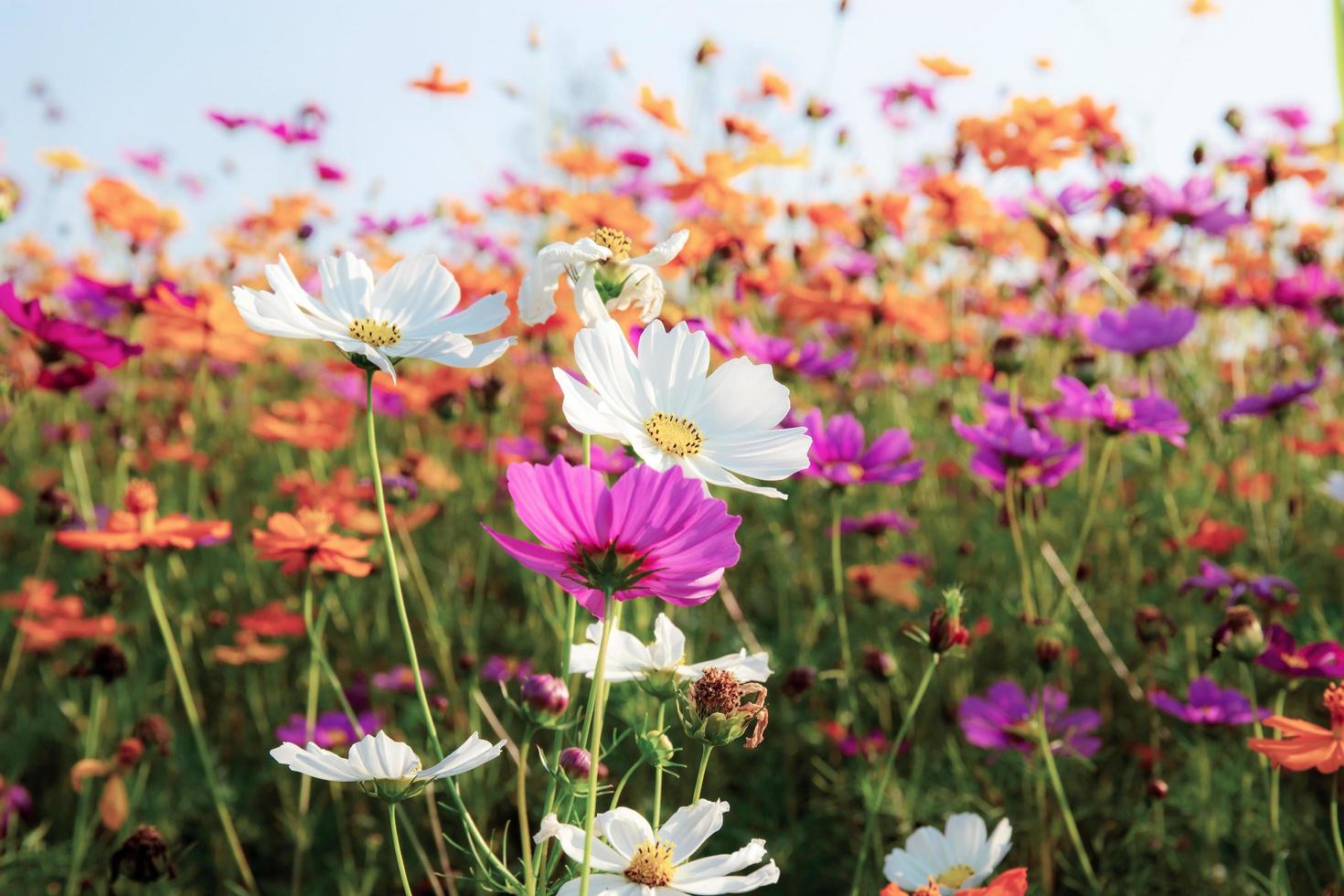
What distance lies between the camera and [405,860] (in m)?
1.36

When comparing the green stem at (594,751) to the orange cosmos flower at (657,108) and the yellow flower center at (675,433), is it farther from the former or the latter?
the orange cosmos flower at (657,108)

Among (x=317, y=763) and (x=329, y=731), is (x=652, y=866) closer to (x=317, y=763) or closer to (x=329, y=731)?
(x=317, y=763)

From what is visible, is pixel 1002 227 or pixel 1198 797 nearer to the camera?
pixel 1198 797

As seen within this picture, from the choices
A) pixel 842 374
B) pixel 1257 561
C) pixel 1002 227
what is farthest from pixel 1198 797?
pixel 1002 227

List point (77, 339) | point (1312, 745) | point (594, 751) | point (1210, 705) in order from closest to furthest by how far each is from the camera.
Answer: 1. point (594, 751)
2. point (1312, 745)
3. point (77, 339)
4. point (1210, 705)

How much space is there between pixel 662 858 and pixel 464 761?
100mm

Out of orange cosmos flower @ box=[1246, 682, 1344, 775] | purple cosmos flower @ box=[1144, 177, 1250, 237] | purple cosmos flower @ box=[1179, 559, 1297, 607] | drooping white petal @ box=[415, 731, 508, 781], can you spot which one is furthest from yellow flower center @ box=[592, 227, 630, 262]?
purple cosmos flower @ box=[1144, 177, 1250, 237]

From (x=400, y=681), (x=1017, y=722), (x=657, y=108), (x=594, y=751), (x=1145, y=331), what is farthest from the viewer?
A: (x=657, y=108)

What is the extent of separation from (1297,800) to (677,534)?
115 centimetres

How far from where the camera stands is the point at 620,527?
45 cm

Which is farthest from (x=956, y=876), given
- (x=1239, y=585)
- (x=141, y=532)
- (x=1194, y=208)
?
(x=1194, y=208)

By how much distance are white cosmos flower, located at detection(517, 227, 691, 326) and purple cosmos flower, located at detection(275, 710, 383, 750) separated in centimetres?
86

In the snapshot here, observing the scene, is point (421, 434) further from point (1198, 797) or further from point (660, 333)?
point (660, 333)

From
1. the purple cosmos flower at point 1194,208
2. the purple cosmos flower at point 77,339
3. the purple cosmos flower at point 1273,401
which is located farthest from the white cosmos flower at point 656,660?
the purple cosmos flower at point 1194,208
